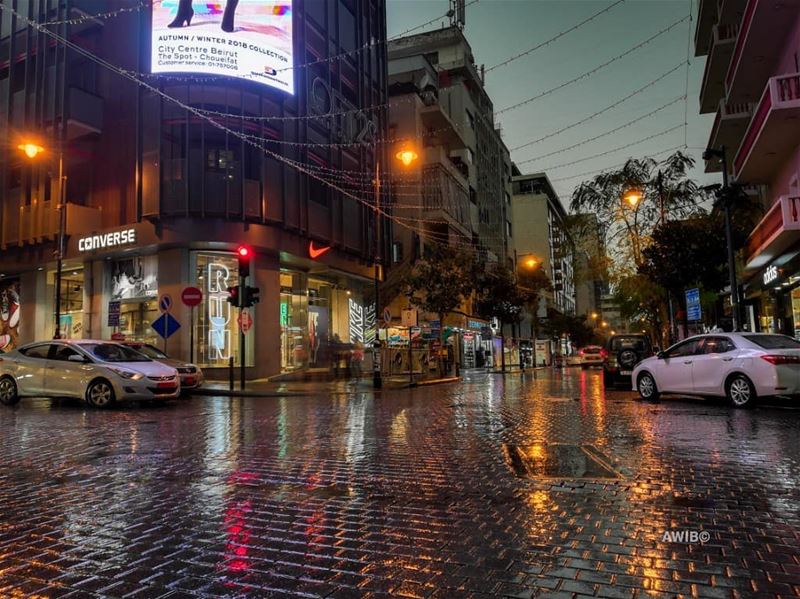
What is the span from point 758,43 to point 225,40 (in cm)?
2027

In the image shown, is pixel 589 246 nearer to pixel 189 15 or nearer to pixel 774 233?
pixel 774 233

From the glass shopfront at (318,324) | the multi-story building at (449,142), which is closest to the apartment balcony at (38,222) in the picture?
the glass shopfront at (318,324)

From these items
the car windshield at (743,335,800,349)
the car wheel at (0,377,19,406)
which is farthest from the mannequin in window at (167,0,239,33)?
the car windshield at (743,335,800,349)

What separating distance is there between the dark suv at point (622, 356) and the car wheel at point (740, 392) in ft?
25.4

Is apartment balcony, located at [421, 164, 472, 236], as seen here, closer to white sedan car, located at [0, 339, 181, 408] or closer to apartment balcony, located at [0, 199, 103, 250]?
apartment balcony, located at [0, 199, 103, 250]

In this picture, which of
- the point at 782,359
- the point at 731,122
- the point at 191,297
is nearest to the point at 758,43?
the point at 731,122

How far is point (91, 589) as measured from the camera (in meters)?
3.35

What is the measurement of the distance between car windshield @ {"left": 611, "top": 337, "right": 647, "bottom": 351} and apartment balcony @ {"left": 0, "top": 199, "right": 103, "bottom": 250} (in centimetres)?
2166

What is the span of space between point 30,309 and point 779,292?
109 ft

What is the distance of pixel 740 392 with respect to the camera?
11984 mm

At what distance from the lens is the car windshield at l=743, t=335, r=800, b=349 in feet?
38.5

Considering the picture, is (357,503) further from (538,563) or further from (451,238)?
(451,238)

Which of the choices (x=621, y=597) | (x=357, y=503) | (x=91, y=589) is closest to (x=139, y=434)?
(x=357, y=503)

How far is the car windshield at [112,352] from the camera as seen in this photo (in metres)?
14.7
